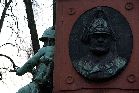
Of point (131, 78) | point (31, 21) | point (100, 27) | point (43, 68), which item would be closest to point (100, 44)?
point (100, 27)

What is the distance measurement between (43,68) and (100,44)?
1.01 meters

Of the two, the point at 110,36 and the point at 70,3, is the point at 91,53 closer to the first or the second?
the point at 110,36

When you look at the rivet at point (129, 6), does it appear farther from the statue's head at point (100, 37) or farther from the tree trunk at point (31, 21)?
the tree trunk at point (31, 21)

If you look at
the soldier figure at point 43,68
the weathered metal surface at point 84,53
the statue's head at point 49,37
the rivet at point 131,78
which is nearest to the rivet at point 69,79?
the weathered metal surface at point 84,53

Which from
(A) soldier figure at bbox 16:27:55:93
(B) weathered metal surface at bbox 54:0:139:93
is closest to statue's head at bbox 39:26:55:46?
(A) soldier figure at bbox 16:27:55:93

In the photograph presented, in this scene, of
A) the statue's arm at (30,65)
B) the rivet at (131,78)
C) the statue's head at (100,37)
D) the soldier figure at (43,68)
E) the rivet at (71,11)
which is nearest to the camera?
the rivet at (131,78)

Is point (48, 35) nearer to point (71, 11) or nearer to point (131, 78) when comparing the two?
point (71, 11)

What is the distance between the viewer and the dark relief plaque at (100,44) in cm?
535

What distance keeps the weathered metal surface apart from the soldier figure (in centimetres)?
43

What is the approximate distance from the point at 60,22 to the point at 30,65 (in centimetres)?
82

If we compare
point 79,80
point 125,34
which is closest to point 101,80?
point 79,80

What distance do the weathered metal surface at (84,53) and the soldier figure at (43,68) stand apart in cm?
43

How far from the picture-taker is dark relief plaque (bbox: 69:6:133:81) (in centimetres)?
535

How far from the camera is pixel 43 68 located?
614 cm
